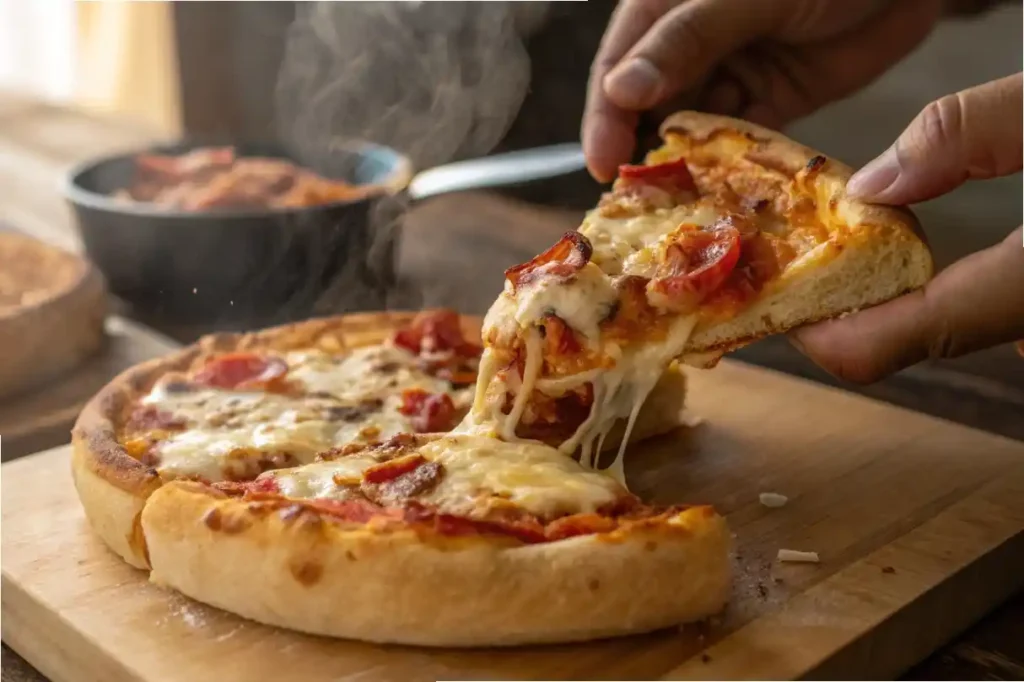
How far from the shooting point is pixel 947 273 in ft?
6.08

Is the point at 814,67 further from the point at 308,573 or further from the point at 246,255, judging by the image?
the point at 308,573

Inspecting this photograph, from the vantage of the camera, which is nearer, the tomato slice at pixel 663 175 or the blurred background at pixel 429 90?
the tomato slice at pixel 663 175

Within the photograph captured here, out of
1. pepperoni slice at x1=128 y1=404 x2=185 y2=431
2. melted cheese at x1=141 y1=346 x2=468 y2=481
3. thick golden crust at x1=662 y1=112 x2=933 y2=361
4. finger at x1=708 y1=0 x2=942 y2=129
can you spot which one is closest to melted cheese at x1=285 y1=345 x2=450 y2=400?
melted cheese at x1=141 y1=346 x2=468 y2=481

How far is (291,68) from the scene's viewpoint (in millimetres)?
5613

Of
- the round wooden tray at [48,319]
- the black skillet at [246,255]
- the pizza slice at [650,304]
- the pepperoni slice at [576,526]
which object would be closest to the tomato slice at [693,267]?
the pizza slice at [650,304]

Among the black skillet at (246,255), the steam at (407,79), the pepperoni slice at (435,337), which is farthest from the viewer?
the steam at (407,79)

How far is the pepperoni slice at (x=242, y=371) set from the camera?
227 cm

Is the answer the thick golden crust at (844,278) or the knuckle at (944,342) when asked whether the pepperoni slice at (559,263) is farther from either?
the knuckle at (944,342)

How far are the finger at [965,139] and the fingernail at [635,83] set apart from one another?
0.82 meters

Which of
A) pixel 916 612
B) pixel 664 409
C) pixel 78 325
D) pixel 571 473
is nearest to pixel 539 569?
pixel 571 473

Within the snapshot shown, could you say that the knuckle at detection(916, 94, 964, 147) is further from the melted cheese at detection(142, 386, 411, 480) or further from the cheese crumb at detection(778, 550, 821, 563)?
the melted cheese at detection(142, 386, 411, 480)

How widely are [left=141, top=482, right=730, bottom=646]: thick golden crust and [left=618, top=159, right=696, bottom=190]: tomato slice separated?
2.78ft

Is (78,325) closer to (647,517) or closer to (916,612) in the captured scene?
(647,517)

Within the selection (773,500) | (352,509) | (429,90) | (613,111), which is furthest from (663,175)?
(429,90)
